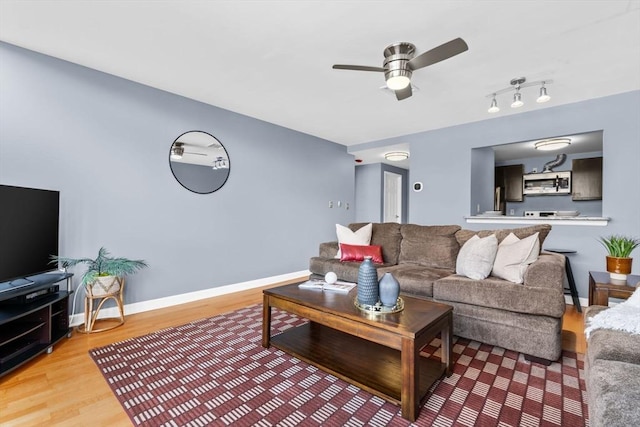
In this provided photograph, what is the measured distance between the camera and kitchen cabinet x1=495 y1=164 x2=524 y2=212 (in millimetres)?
6434

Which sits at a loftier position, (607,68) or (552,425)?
(607,68)

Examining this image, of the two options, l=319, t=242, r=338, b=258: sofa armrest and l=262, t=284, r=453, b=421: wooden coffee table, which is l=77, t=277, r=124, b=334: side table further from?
l=319, t=242, r=338, b=258: sofa armrest

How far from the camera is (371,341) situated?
203 centimetres

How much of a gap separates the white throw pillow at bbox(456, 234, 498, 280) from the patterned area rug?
1.93ft

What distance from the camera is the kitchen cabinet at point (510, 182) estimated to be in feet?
21.1

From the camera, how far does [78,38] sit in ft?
7.82

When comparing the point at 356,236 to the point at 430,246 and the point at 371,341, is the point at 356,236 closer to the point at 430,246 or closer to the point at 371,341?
the point at 430,246

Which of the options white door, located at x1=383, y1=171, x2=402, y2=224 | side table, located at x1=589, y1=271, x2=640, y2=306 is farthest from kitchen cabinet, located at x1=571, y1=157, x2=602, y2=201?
side table, located at x1=589, y1=271, x2=640, y2=306

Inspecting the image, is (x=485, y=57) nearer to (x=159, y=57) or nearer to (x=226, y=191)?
(x=159, y=57)

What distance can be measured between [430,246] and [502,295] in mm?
1110

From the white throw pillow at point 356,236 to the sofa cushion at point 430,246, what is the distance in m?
0.43

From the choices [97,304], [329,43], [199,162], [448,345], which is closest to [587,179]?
[448,345]

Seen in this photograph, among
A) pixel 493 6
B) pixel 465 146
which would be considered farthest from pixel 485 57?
pixel 465 146

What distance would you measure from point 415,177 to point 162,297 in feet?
13.4
